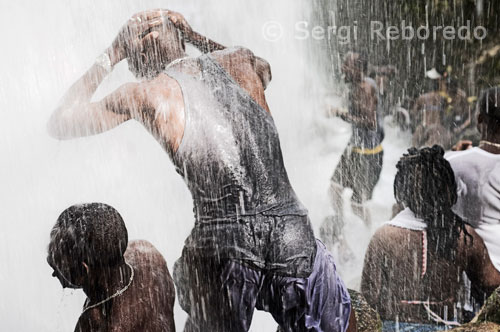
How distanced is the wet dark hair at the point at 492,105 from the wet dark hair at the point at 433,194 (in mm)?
428

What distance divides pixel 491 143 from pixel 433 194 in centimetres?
59

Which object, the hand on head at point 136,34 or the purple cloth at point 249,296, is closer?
the purple cloth at point 249,296

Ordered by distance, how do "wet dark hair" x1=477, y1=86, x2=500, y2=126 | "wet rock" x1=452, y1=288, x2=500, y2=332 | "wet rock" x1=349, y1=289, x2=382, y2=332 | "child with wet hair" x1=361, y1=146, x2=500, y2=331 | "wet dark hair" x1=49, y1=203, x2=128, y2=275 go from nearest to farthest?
1. "wet dark hair" x1=49, y1=203, x2=128, y2=275
2. "wet rock" x1=452, y1=288, x2=500, y2=332
3. "wet rock" x1=349, y1=289, x2=382, y2=332
4. "child with wet hair" x1=361, y1=146, x2=500, y2=331
5. "wet dark hair" x1=477, y1=86, x2=500, y2=126

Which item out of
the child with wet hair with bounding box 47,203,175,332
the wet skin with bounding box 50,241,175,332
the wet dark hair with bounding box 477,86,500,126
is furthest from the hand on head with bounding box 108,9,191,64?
the wet dark hair with bounding box 477,86,500,126

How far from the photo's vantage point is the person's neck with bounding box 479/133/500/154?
3.64 meters

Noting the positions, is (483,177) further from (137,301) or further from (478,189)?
(137,301)

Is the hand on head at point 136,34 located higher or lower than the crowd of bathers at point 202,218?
higher

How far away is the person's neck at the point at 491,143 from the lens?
11.9 ft

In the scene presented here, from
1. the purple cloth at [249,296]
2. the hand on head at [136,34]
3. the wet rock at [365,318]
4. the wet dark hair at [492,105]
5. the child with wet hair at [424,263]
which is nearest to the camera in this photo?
the purple cloth at [249,296]

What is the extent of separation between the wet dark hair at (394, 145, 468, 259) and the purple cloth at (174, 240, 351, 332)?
1.08 metres

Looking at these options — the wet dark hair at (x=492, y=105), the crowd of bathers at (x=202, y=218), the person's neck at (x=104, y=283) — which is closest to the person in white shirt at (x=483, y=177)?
the wet dark hair at (x=492, y=105)

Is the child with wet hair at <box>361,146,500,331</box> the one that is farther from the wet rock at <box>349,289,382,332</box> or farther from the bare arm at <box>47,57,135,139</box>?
the bare arm at <box>47,57,135,139</box>

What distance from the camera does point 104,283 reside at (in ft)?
7.44

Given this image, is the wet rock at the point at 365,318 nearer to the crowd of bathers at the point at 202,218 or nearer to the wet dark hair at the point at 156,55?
the crowd of bathers at the point at 202,218
